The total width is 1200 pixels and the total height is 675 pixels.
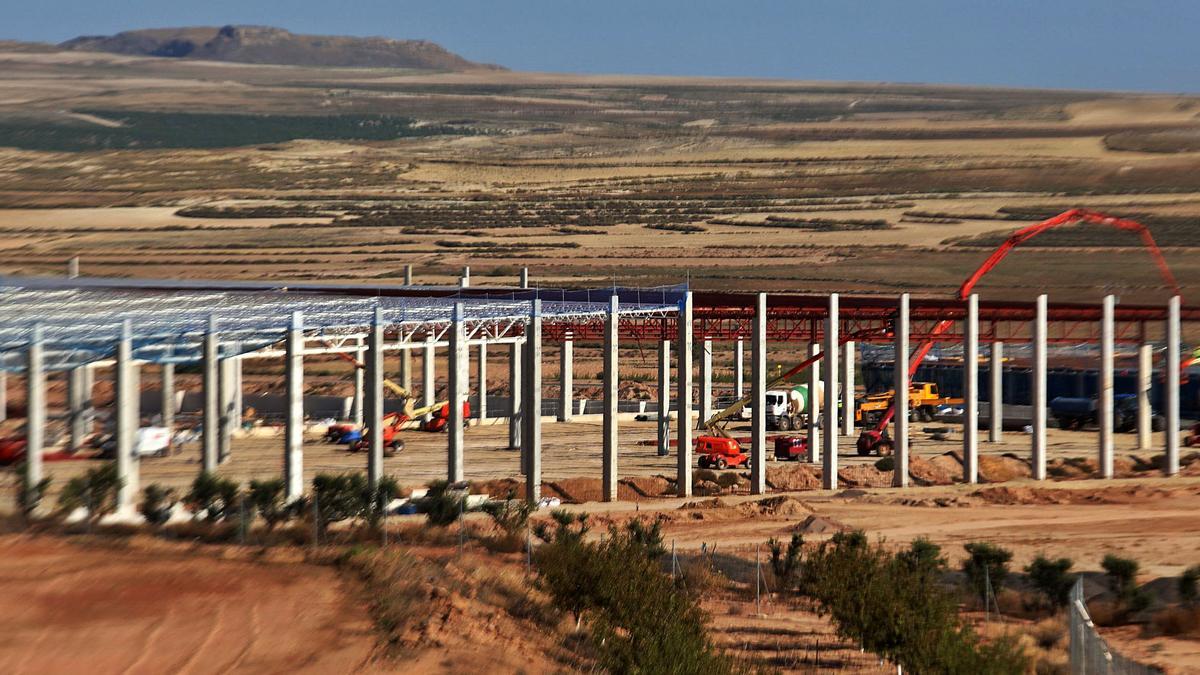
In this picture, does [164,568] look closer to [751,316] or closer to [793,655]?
[793,655]

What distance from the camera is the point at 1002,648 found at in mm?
18812

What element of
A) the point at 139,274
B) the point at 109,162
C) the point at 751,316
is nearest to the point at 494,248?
the point at 139,274

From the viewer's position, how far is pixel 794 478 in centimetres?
4172

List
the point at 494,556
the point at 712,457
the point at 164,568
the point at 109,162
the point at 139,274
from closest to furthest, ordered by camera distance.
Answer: the point at 164,568 < the point at 494,556 < the point at 712,457 < the point at 139,274 < the point at 109,162

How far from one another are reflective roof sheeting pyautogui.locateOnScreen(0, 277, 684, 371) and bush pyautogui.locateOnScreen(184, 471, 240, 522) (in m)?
3.88

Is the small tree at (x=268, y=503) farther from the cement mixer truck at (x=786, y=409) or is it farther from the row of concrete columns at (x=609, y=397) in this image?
the cement mixer truck at (x=786, y=409)

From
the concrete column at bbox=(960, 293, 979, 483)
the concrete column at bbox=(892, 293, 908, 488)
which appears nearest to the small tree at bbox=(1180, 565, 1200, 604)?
the concrete column at bbox=(892, 293, 908, 488)

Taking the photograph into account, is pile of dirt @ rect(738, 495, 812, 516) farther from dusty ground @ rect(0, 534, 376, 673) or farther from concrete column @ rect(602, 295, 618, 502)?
dusty ground @ rect(0, 534, 376, 673)

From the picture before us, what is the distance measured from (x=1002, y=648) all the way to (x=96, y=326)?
1843 cm

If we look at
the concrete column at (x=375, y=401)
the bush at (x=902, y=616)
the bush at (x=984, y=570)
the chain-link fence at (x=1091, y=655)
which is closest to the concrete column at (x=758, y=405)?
the concrete column at (x=375, y=401)

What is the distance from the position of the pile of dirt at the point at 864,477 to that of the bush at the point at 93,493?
20.3 meters

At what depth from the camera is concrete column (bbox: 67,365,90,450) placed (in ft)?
125

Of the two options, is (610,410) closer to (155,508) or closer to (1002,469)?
(1002,469)

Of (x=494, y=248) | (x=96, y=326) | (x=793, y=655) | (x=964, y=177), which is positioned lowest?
(x=793, y=655)
